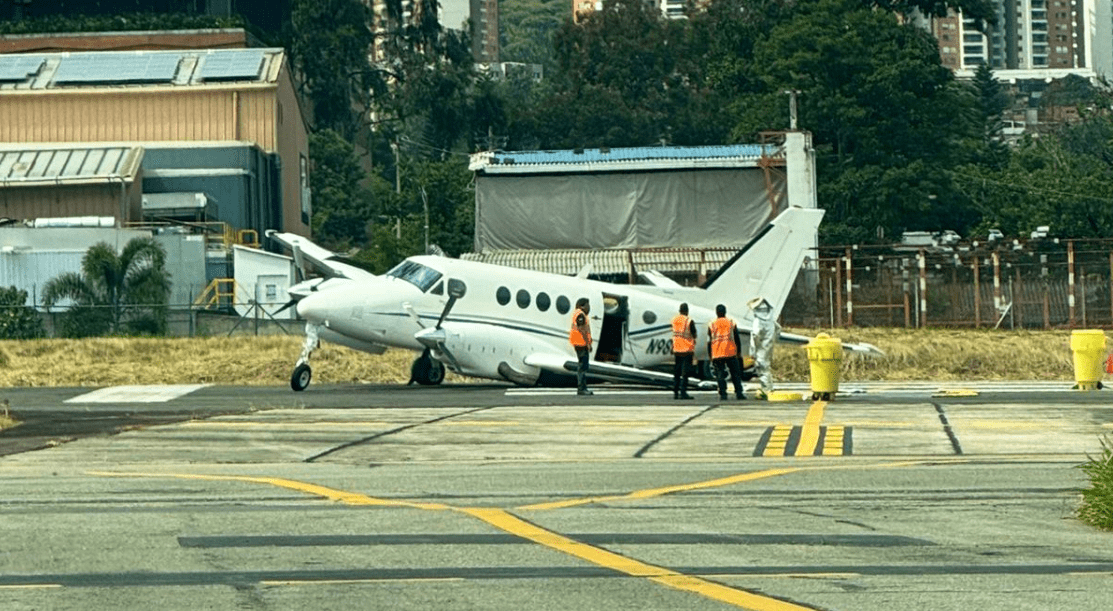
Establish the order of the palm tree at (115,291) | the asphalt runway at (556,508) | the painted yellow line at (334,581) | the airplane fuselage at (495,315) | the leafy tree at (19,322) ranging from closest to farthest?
the asphalt runway at (556,508) < the painted yellow line at (334,581) < the airplane fuselage at (495,315) < the palm tree at (115,291) < the leafy tree at (19,322)

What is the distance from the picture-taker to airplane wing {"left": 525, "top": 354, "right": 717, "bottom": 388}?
114 feet

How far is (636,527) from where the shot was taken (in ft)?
47.1

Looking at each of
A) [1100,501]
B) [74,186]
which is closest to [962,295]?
[74,186]

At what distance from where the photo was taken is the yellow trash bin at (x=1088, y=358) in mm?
34656

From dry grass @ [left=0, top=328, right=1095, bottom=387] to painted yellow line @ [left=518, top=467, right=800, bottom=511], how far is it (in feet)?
72.2

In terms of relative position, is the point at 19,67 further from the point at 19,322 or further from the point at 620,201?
the point at 19,322

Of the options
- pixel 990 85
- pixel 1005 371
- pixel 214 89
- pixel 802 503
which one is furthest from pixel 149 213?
pixel 990 85

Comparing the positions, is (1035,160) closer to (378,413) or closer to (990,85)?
(990,85)

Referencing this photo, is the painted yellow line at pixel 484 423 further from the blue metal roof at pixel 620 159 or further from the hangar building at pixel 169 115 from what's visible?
the hangar building at pixel 169 115

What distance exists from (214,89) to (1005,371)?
143ft

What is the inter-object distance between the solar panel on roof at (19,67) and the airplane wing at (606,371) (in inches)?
1977

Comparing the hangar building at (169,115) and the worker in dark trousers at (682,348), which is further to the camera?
the hangar building at (169,115)

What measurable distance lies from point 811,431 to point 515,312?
11.6 metres

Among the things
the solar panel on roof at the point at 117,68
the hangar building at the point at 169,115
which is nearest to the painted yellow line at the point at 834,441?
the hangar building at the point at 169,115
